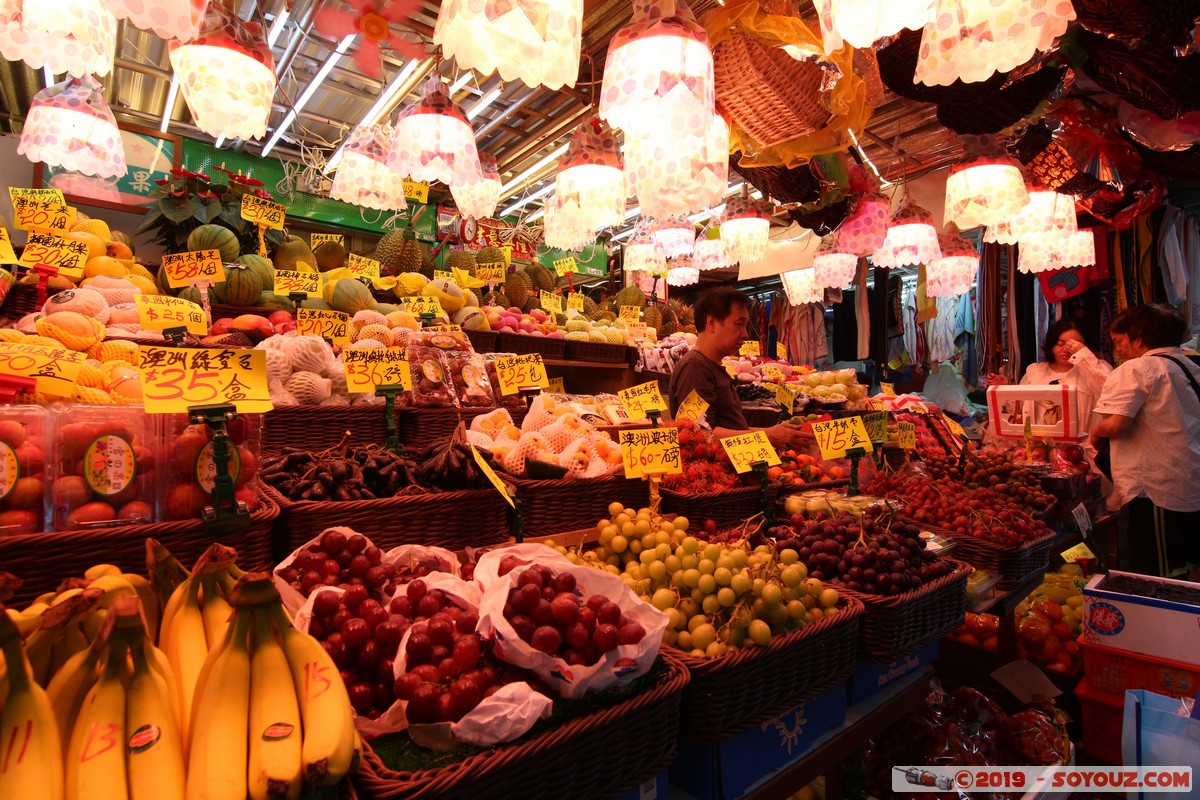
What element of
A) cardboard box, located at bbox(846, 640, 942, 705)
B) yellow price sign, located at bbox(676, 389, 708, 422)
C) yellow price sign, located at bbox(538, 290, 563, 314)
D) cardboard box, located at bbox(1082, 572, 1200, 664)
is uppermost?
yellow price sign, located at bbox(538, 290, 563, 314)

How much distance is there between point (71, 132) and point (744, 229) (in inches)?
154

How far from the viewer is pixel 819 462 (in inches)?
114

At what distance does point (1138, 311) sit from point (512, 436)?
14.0ft

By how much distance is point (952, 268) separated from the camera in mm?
4605

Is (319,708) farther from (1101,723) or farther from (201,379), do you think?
(1101,723)

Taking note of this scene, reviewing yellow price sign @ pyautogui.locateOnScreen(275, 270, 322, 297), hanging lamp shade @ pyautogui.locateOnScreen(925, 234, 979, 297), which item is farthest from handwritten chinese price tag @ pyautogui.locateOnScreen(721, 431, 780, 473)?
hanging lamp shade @ pyautogui.locateOnScreen(925, 234, 979, 297)

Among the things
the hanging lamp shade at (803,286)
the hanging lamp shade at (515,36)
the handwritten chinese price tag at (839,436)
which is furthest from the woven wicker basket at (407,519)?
the hanging lamp shade at (803,286)

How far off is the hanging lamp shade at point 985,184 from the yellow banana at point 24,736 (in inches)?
159

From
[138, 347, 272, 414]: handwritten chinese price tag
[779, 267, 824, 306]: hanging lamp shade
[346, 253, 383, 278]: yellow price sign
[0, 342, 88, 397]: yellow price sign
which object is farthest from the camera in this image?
[779, 267, 824, 306]: hanging lamp shade

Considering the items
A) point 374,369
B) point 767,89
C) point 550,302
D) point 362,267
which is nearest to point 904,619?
point 374,369

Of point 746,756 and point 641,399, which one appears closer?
point 746,756

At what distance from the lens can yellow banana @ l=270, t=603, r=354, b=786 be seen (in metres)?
0.69

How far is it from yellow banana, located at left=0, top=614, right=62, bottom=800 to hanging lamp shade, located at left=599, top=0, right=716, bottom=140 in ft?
5.59

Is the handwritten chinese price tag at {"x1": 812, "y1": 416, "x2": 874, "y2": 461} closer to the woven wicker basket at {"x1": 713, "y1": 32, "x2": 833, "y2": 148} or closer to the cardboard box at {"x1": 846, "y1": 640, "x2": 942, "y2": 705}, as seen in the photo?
the cardboard box at {"x1": 846, "y1": 640, "x2": 942, "y2": 705}
